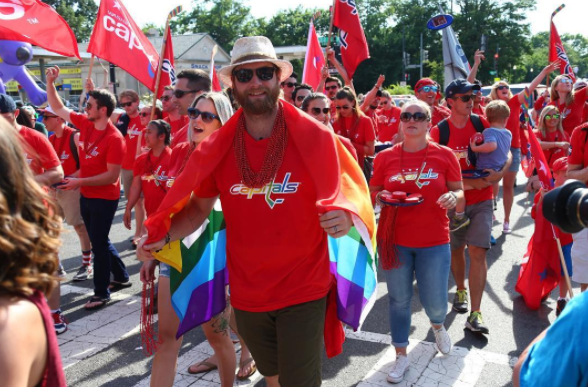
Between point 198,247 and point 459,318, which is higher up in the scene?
point 198,247

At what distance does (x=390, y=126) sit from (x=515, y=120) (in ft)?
7.97

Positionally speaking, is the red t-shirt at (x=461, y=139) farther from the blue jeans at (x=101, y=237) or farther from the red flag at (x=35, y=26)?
the red flag at (x=35, y=26)

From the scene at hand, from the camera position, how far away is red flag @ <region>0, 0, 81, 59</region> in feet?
18.8

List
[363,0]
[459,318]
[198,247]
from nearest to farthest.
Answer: [198,247] < [459,318] < [363,0]

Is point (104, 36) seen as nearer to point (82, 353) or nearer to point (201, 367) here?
point (82, 353)

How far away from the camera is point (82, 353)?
4.55m

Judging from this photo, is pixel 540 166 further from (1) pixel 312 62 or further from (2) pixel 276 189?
(1) pixel 312 62

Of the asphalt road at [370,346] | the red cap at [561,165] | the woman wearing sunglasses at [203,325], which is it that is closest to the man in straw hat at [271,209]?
the woman wearing sunglasses at [203,325]

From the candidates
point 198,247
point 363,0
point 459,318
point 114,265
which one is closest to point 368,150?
point 459,318

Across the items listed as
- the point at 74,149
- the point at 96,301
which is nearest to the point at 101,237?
the point at 96,301

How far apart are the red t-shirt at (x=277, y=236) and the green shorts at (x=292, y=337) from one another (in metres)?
0.06

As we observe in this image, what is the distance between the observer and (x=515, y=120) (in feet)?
25.9

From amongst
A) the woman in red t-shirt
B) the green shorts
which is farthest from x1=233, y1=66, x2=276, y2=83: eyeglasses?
the woman in red t-shirt

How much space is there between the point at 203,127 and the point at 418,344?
2574 mm
